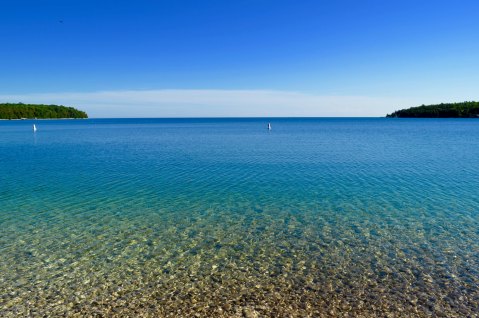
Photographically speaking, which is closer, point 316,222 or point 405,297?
point 405,297

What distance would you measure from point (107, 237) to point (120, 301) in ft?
18.8

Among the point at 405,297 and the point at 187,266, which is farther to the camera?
the point at 187,266

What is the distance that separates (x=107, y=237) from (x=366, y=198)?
15523mm

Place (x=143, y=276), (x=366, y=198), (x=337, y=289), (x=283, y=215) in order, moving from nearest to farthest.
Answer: (x=337, y=289), (x=143, y=276), (x=283, y=215), (x=366, y=198)

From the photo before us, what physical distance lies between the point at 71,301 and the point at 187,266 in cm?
376

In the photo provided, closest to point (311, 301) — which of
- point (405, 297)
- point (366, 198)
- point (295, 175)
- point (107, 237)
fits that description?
Answer: point (405, 297)

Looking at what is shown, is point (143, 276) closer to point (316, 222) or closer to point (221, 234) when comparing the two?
point (221, 234)

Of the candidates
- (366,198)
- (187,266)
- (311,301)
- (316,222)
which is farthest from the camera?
(366,198)

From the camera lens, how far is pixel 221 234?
50.6 ft

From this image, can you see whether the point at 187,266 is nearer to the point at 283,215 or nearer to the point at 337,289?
the point at 337,289

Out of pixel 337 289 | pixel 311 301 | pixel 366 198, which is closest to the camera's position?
pixel 311 301

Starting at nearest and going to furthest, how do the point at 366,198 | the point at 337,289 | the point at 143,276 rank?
the point at 337,289, the point at 143,276, the point at 366,198

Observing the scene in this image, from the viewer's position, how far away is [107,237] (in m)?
15.0

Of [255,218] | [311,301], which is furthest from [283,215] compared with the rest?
[311,301]
